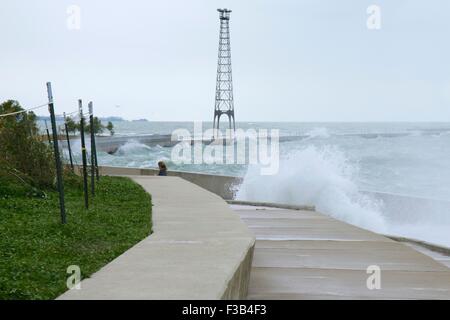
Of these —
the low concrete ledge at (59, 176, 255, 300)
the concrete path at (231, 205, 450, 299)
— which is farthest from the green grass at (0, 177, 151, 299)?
the concrete path at (231, 205, 450, 299)

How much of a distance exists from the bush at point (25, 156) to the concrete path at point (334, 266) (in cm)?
413

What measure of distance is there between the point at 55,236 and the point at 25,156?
6307 mm

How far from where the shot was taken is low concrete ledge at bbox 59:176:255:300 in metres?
4.75

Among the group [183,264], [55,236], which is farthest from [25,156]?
[183,264]

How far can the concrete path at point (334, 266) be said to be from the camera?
22.7ft

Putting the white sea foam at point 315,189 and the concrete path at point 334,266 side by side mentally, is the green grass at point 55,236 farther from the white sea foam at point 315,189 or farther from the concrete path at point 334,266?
the white sea foam at point 315,189

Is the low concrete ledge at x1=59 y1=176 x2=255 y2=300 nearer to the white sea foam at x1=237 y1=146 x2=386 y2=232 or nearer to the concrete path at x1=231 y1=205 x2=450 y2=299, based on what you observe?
the concrete path at x1=231 y1=205 x2=450 y2=299

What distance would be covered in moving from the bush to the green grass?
1.98ft

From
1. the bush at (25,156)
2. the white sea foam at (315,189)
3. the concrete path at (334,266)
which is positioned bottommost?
the white sea foam at (315,189)

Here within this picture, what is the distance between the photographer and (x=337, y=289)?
22.9 ft

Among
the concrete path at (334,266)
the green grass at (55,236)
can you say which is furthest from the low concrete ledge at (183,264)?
the concrete path at (334,266)

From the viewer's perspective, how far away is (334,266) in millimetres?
8172

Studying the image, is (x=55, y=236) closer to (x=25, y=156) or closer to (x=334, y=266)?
(x=334, y=266)
